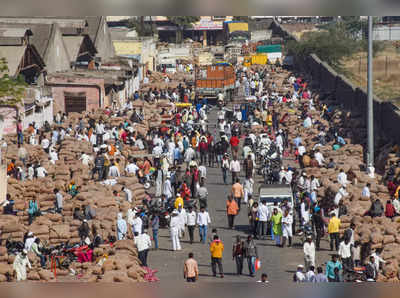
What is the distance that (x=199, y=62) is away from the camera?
84.1m

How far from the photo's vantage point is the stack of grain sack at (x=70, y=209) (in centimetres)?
1638

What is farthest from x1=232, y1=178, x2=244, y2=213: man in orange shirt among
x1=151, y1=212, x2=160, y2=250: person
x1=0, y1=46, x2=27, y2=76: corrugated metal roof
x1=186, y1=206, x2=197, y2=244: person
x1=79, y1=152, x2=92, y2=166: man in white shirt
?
x1=0, y1=46, x2=27, y2=76: corrugated metal roof

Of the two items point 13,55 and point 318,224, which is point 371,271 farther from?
point 13,55

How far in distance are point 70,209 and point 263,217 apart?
4802 millimetres

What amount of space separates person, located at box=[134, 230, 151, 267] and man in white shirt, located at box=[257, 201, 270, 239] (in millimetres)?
2949

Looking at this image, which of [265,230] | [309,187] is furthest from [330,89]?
[265,230]

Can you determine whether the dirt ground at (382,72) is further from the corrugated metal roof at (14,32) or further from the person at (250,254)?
the person at (250,254)

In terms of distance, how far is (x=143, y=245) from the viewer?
693 inches

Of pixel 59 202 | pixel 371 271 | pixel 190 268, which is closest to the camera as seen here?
pixel 190 268

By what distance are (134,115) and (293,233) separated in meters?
19.7

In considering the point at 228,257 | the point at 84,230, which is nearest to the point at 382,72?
the point at 228,257

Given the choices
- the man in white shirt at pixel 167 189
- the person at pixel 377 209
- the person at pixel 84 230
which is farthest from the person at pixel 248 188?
the person at pixel 84 230

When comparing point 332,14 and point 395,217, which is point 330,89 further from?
point 332,14

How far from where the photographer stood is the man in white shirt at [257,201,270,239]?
19656mm
